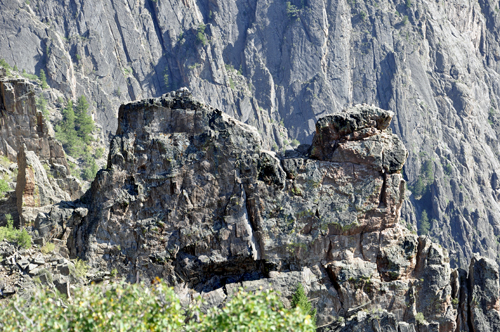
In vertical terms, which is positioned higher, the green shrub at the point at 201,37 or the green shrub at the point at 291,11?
the green shrub at the point at 291,11

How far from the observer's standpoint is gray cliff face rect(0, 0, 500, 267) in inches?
6363

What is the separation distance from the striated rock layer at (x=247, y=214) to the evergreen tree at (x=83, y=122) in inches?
3395

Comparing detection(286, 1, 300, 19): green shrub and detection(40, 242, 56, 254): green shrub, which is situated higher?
detection(286, 1, 300, 19): green shrub

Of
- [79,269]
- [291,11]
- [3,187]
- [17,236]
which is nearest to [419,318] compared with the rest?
[79,269]

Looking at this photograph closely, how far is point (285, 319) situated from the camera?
23.0 m

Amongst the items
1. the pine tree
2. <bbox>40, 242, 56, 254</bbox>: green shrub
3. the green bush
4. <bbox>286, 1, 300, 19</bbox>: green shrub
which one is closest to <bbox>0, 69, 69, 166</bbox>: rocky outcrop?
the green bush

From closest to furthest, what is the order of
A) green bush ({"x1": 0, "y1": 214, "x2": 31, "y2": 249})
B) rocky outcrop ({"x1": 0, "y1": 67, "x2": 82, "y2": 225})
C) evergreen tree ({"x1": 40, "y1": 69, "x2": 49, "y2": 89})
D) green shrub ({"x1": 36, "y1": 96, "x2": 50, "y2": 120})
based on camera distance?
green bush ({"x1": 0, "y1": 214, "x2": 31, "y2": 249}) → rocky outcrop ({"x1": 0, "y1": 67, "x2": 82, "y2": 225}) → green shrub ({"x1": 36, "y1": 96, "x2": 50, "y2": 120}) → evergreen tree ({"x1": 40, "y1": 69, "x2": 49, "y2": 89})

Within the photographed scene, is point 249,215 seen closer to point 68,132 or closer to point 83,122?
point 68,132

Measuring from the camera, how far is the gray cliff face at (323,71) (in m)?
162

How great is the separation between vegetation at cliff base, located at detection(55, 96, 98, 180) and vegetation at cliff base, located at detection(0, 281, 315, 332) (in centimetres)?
9421

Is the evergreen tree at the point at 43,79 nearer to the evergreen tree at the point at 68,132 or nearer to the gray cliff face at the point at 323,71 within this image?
the gray cliff face at the point at 323,71

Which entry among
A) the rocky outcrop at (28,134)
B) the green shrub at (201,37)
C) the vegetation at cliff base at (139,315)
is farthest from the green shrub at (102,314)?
the green shrub at (201,37)

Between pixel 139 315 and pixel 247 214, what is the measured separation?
76.5ft

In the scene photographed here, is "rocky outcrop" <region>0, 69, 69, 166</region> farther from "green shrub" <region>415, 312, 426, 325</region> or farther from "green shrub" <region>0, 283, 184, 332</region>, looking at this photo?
"green shrub" <region>0, 283, 184, 332</region>
